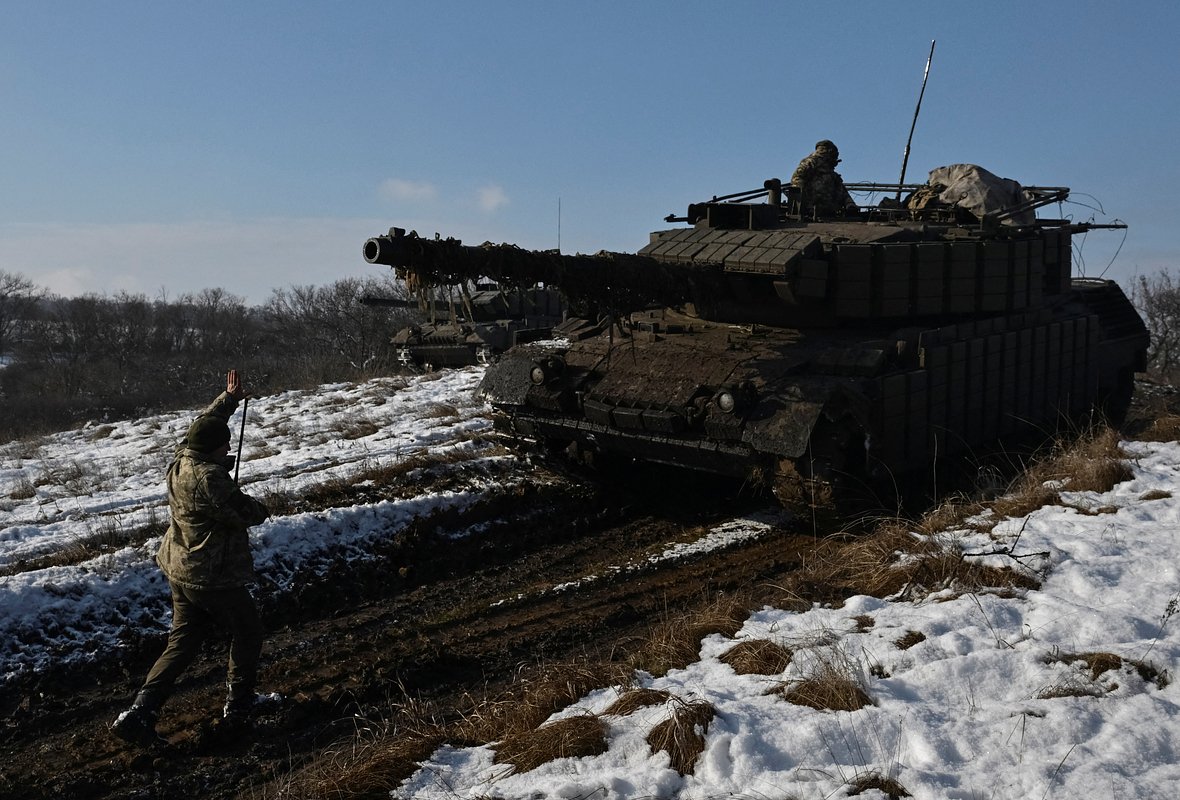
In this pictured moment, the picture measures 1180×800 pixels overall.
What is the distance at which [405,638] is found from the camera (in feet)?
22.5

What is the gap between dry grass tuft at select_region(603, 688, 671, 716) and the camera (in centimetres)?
477

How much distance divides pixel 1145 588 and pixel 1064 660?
121 cm

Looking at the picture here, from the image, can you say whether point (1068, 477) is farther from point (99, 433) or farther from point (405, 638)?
point (99, 433)

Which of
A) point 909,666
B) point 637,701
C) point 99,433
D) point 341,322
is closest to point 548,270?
point 637,701

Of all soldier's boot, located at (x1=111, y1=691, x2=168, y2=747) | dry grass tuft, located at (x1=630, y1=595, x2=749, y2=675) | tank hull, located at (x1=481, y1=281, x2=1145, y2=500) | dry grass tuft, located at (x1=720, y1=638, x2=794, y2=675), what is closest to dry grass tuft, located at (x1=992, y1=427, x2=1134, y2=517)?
tank hull, located at (x1=481, y1=281, x2=1145, y2=500)

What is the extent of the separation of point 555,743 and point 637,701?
52cm

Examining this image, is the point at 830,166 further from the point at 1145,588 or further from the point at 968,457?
the point at 1145,588

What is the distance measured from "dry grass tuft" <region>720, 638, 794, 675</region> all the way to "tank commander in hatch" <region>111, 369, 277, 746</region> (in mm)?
2555

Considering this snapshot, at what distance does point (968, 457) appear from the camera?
413 inches

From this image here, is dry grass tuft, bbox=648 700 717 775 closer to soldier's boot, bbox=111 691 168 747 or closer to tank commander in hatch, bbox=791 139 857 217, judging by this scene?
soldier's boot, bbox=111 691 168 747

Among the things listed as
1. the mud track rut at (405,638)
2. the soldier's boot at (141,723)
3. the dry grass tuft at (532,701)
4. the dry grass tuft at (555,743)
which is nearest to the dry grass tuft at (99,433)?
the mud track rut at (405,638)

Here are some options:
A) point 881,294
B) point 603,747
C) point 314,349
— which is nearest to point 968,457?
point 881,294

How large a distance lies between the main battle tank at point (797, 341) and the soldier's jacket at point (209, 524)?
6.89ft

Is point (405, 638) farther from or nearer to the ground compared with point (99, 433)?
nearer to the ground
